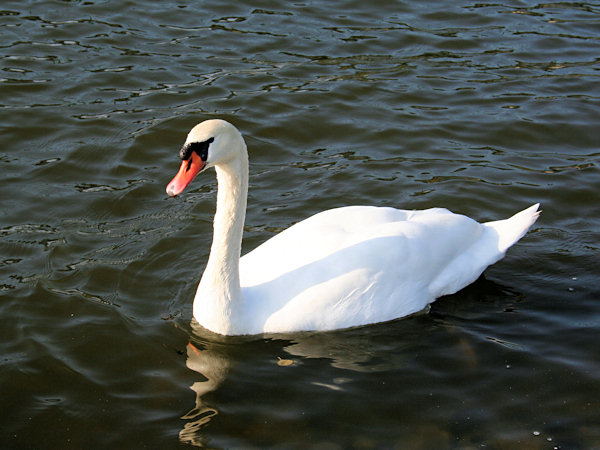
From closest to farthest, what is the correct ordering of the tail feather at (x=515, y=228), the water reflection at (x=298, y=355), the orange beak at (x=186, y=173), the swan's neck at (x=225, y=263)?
the orange beak at (x=186, y=173), the water reflection at (x=298, y=355), the swan's neck at (x=225, y=263), the tail feather at (x=515, y=228)

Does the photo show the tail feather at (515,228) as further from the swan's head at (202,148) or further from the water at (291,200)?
the swan's head at (202,148)

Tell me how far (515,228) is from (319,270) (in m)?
1.93

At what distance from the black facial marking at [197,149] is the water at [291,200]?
1.57 meters

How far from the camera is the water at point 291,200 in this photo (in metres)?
5.89

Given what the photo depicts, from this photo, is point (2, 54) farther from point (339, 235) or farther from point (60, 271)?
point (339, 235)

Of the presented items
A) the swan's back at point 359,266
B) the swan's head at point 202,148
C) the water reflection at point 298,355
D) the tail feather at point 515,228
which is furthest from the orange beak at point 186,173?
the tail feather at point 515,228

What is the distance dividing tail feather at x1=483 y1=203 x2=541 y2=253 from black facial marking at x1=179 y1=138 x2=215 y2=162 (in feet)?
9.52

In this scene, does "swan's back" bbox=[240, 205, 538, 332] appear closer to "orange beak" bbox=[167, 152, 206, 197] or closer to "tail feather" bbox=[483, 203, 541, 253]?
"tail feather" bbox=[483, 203, 541, 253]

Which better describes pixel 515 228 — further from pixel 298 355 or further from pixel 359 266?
pixel 298 355

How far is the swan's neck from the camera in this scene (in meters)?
6.47

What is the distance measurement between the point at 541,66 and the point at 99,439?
27.8 feet

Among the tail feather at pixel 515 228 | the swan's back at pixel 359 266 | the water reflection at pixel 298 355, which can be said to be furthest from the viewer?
the tail feather at pixel 515 228

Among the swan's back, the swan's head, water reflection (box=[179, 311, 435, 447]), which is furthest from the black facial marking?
water reflection (box=[179, 311, 435, 447])

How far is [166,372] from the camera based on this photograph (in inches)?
246
